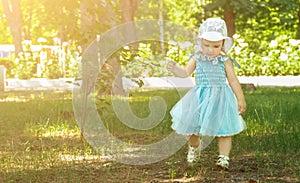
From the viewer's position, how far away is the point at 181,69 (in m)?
5.91

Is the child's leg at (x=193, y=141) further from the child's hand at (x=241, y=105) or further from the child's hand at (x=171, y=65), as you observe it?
the child's hand at (x=171, y=65)

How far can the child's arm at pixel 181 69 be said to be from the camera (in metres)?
5.75

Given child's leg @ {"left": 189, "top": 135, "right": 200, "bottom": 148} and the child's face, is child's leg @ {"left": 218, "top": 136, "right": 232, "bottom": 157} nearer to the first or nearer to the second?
child's leg @ {"left": 189, "top": 135, "right": 200, "bottom": 148}

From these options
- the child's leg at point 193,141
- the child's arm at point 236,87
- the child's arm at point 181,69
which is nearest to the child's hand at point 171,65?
the child's arm at point 181,69

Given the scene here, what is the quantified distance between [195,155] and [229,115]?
456 millimetres

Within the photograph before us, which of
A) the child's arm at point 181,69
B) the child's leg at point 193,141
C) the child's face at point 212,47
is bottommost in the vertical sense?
the child's leg at point 193,141

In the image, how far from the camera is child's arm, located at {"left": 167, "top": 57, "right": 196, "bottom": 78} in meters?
5.75

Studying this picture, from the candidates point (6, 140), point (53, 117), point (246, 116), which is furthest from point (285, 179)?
point (53, 117)

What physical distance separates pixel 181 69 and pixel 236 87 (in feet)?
1.53

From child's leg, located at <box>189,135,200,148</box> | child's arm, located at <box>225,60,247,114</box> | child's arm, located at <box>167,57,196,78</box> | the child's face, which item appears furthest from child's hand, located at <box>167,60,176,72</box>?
child's leg, located at <box>189,135,200,148</box>

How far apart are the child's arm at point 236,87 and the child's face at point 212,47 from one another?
14 cm

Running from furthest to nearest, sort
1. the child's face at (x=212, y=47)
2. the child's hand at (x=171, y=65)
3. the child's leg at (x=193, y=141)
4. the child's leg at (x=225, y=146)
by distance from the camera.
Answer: the child's leg at (x=193, y=141), the child's face at (x=212, y=47), the child's leg at (x=225, y=146), the child's hand at (x=171, y=65)

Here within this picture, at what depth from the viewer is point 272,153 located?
6.39m

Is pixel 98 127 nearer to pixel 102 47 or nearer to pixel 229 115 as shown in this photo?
pixel 102 47
